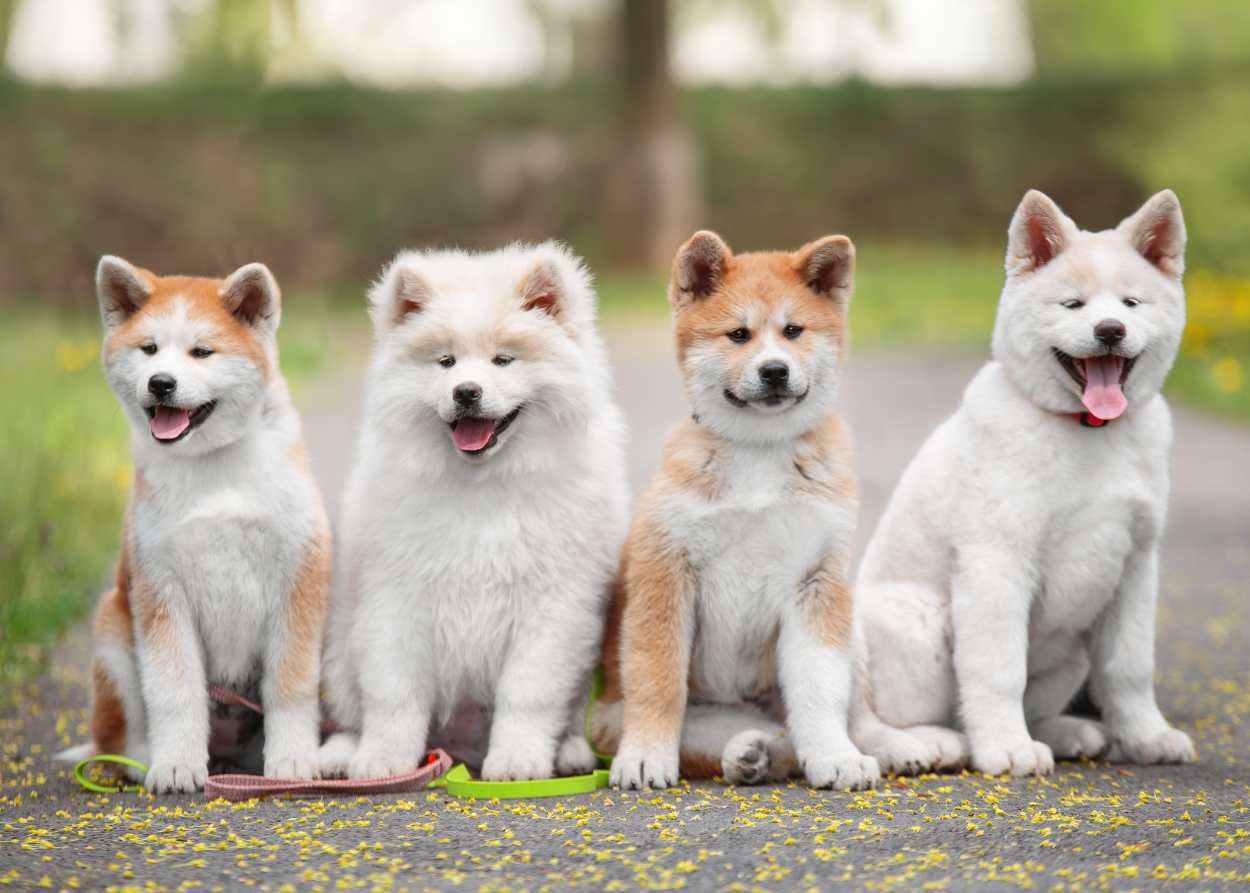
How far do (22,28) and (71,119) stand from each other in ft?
14.4

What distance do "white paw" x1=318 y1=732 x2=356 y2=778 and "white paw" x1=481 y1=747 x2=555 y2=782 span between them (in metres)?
0.45

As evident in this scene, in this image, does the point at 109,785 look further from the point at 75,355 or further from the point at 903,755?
the point at 75,355

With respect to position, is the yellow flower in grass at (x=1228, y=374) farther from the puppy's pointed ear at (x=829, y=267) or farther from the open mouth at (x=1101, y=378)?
the puppy's pointed ear at (x=829, y=267)

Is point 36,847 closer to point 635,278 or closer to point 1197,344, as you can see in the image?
point 1197,344

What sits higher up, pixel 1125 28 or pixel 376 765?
pixel 1125 28

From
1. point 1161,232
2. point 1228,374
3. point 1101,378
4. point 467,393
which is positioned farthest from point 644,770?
point 1228,374

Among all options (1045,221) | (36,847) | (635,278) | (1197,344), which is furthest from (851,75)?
(36,847)

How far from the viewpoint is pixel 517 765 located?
183 inches

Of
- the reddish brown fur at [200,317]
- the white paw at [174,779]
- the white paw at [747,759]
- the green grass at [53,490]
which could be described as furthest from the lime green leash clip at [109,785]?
the white paw at [747,759]

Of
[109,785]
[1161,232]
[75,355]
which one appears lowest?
[109,785]

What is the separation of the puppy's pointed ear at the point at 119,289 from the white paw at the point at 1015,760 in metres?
3.02

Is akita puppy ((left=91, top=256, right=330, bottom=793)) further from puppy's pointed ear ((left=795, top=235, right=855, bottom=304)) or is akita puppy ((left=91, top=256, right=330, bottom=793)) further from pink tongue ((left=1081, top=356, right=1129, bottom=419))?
pink tongue ((left=1081, top=356, right=1129, bottom=419))

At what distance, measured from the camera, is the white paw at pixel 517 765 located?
464 cm

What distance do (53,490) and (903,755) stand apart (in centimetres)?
565
